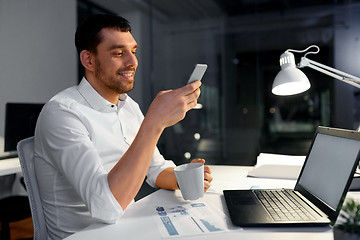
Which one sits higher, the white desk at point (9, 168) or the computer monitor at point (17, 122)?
the computer monitor at point (17, 122)

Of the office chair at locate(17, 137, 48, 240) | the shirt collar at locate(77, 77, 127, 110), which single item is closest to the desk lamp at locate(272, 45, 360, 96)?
the shirt collar at locate(77, 77, 127, 110)

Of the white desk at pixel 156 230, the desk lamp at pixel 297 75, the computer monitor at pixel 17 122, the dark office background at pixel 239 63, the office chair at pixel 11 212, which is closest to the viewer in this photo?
the white desk at pixel 156 230

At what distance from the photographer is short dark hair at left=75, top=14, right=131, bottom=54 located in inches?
48.5

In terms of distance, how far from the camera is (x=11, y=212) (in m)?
1.98

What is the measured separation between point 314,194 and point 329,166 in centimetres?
10

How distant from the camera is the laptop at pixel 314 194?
79 cm

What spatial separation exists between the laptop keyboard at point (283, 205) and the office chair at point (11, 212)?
158cm

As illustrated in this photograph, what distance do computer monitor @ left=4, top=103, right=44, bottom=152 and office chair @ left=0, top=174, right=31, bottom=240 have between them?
0.37 metres

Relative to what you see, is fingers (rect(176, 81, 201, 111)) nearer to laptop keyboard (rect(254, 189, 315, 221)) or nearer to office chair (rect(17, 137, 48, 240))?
laptop keyboard (rect(254, 189, 315, 221))

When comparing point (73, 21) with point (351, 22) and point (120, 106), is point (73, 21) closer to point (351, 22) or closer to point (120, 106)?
point (120, 106)

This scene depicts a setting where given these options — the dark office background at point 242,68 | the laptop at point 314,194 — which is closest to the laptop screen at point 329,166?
the laptop at point 314,194

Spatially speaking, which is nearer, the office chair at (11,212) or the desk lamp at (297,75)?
the desk lamp at (297,75)

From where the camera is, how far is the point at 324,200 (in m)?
0.88

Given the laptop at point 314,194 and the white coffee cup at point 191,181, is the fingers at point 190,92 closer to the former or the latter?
the white coffee cup at point 191,181
